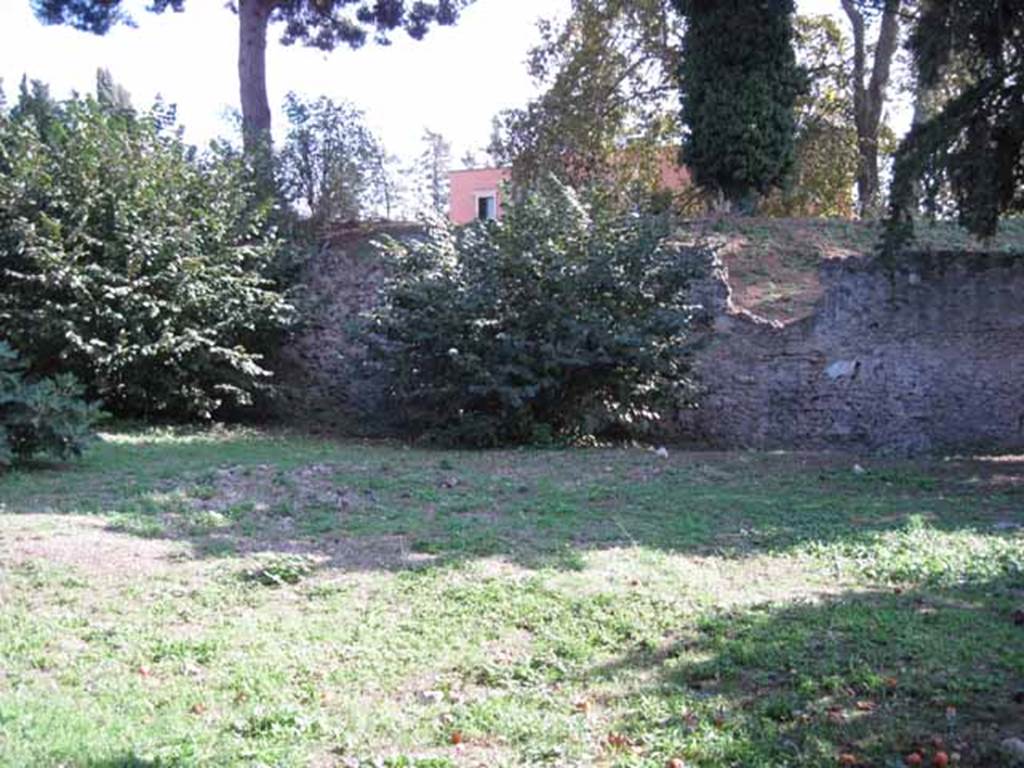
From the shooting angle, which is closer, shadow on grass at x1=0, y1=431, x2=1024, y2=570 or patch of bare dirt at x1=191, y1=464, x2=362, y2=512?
shadow on grass at x1=0, y1=431, x2=1024, y2=570

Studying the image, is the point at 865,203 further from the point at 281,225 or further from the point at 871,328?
the point at 281,225

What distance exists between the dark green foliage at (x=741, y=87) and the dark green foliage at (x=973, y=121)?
4.61 metres

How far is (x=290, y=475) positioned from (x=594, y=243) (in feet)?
14.9

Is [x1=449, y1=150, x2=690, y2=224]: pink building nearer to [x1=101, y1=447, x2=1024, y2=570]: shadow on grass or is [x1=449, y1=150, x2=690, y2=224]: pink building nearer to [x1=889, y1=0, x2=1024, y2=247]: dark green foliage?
[x1=889, y1=0, x2=1024, y2=247]: dark green foliage

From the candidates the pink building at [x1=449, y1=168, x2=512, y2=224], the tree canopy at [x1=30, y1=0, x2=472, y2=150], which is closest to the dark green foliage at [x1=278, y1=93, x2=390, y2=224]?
the tree canopy at [x1=30, y1=0, x2=472, y2=150]

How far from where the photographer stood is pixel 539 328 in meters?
10.9

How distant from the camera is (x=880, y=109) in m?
19.8

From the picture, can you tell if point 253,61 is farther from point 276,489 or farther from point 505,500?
point 505,500

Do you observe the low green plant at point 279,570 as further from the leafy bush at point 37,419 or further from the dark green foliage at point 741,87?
the dark green foliage at point 741,87

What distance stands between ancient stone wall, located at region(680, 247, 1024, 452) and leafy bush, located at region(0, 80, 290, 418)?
5.72 meters

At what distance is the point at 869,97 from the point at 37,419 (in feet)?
55.1

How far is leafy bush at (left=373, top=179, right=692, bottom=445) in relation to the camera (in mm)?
10594

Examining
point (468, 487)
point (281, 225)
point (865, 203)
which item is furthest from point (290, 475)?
point (865, 203)

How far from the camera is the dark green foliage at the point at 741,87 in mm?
14359
